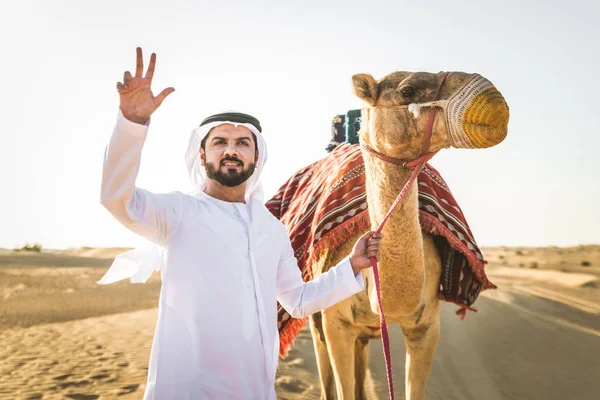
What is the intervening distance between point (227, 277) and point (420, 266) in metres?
1.26

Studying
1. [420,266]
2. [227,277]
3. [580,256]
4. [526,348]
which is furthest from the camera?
[580,256]

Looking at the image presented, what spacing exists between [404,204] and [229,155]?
3.24ft

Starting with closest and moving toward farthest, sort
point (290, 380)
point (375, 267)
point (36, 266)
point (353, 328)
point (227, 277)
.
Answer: point (227, 277), point (375, 267), point (353, 328), point (290, 380), point (36, 266)

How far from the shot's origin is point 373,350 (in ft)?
32.1

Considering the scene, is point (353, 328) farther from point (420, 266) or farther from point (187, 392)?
point (187, 392)

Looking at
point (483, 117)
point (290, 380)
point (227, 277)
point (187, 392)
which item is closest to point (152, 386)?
point (187, 392)

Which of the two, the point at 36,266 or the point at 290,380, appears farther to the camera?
the point at 36,266

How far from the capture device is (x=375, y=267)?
268 cm

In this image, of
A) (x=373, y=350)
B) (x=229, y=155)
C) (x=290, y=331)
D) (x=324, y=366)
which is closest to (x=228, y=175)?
(x=229, y=155)

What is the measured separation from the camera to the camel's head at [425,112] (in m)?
2.38

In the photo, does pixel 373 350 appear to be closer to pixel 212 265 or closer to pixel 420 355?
pixel 420 355

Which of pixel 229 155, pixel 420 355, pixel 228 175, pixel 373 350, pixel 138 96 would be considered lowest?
pixel 373 350

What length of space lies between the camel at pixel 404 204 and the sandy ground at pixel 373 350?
3419mm

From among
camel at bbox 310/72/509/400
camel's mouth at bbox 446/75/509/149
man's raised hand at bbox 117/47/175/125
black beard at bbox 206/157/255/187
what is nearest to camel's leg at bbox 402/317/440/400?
camel at bbox 310/72/509/400
